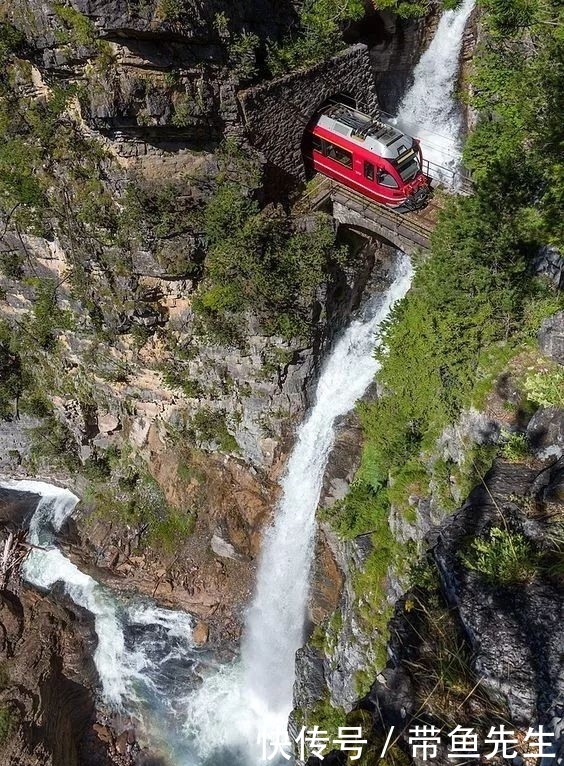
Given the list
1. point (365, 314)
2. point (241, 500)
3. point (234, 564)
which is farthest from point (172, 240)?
point (234, 564)

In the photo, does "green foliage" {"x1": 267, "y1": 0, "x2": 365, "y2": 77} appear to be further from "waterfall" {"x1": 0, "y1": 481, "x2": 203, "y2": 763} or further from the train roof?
"waterfall" {"x1": 0, "y1": 481, "x2": 203, "y2": 763}

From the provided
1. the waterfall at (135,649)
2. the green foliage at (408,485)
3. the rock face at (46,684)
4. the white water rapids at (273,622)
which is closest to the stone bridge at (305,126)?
the white water rapids at (273,622)

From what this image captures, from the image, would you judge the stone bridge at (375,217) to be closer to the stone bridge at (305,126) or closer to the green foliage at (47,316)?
the stone bridge at (305,126)

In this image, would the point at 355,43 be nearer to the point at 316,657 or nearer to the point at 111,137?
the point at 111,137

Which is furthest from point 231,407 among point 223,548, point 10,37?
point 10,37

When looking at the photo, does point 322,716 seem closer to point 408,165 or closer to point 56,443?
point 56,443

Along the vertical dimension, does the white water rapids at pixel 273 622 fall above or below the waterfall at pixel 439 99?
below
